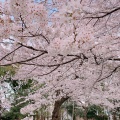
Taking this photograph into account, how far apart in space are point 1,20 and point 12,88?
876 inches

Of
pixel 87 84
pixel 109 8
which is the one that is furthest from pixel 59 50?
pixel 87 84

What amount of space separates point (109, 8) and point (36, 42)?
113cm

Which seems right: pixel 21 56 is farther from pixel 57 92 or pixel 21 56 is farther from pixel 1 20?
pixel 57 92

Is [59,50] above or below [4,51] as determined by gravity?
below

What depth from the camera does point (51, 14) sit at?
10.1ft

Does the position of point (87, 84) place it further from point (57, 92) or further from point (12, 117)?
point (12, 117)

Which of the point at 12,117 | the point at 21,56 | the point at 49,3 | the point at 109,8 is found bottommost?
the point at 12,117

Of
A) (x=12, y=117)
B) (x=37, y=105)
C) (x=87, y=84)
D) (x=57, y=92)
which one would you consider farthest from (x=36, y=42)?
(x=12, y=117)

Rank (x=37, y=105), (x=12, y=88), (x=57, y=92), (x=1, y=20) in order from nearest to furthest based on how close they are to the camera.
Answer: (x=1, y=20) → (x=57, y=92) → (x=37, y=105) → (x=12, y=88)

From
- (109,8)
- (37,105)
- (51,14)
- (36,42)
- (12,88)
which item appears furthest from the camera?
(12,88)

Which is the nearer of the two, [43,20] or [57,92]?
[43,20]

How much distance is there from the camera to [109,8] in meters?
2.83

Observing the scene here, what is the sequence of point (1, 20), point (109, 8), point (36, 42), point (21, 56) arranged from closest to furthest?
1. point (1, 20)
2. point (109, 8)
3. point (36, 42)
4. point (21, 56)

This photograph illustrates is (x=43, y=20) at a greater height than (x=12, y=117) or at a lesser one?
greater
